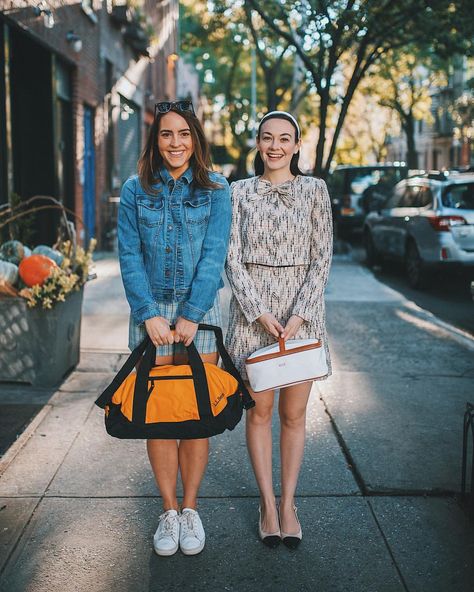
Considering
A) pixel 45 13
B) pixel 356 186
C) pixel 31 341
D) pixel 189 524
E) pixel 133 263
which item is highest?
pixel 45 13

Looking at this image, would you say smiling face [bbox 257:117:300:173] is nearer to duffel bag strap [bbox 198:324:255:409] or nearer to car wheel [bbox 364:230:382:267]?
duffel bag strap [bbox 198:324:255:409]

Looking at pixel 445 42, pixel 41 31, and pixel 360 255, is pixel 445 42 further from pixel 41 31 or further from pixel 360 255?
pixel 41 31

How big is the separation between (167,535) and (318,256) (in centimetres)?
135

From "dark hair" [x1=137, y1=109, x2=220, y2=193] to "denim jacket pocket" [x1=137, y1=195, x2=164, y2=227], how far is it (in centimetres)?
5

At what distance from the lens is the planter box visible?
17.5ft

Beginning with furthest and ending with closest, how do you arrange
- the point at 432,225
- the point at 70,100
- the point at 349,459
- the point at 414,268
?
the point at 70,100
the point at 414,268
the point at 432,225
the point at 349,459

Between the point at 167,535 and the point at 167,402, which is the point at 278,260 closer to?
the point at 167,402

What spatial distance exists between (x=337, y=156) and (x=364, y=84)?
74.2ft

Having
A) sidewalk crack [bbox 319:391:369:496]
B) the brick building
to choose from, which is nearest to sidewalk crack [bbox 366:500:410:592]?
sidewalk crack [bbox 319:391:369:496]

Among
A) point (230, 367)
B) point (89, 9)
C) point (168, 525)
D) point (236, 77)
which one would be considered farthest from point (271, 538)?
point (236, 77)

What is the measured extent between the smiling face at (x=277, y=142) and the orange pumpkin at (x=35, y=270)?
8.48ft

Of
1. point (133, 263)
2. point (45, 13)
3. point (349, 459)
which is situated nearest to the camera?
point (133, 263)

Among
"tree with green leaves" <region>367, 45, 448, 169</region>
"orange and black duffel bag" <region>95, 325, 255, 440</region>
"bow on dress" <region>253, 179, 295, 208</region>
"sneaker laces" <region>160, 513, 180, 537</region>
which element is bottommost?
"sneaker laces" <region>160, 513, 180, 537</region>

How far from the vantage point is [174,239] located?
307cm
